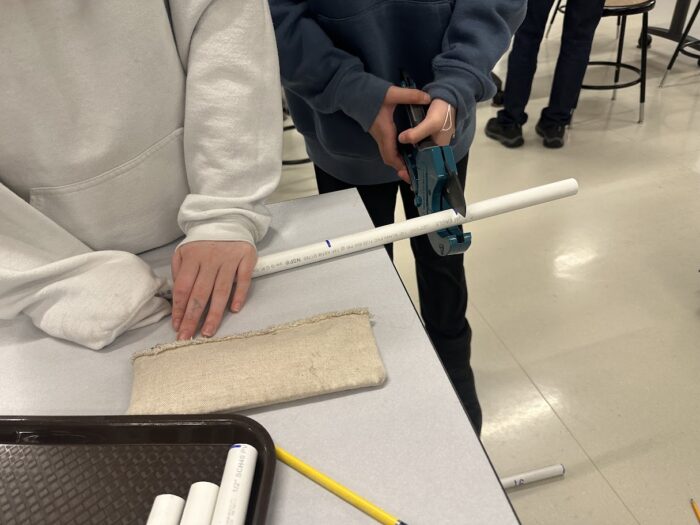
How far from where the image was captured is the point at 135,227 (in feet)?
2.04

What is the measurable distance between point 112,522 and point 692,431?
118 centimetres

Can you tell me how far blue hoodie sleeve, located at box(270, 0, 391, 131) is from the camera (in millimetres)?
721

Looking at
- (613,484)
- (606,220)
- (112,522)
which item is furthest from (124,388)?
(606,220)

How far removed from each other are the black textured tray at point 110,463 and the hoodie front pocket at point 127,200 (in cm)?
22

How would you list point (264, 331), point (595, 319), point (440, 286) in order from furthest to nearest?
1. point (595, 319)
2. point (440, 286)
3. point (264, 331)

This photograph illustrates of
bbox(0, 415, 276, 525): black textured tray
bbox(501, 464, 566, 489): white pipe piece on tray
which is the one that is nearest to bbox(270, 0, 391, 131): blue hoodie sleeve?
bbox(0, 415, 276, 525): black textured tray

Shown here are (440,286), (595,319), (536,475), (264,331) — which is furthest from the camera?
(595,319)

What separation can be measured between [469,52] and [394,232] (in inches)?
12.2

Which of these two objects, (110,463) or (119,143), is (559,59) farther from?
(110,463)

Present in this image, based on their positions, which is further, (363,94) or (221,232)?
(363,94)

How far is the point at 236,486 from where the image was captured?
375 millimetres

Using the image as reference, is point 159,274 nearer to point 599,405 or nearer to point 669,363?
point 599,405

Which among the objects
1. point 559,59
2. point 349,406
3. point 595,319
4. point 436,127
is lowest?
point 595,319

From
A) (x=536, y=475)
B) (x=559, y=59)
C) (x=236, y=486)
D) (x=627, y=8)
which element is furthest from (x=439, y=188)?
(x=627, y=8)
